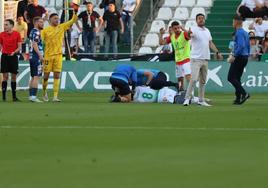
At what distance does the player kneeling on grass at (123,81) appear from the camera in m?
24.6

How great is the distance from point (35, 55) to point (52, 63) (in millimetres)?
532

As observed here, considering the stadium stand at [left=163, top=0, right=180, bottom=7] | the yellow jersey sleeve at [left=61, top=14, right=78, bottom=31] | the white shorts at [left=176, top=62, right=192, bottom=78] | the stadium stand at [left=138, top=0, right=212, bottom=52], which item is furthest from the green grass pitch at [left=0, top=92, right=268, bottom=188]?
the stadium stand at [left=163, top=0, right=180, bottom=7]

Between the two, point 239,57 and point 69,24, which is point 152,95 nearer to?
point 239,57

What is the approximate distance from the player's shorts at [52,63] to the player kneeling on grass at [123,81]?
5.60 ft

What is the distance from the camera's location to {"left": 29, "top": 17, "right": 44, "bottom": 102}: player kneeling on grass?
989 inches

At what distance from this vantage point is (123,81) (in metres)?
24.6

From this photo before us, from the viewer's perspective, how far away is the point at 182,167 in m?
9.81

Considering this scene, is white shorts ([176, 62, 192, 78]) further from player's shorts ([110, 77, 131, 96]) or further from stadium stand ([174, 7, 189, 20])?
stadium stand ([174, 7, 189, 20])

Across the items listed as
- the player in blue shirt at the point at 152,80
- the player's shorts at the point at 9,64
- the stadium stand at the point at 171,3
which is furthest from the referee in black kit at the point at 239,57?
the stadium stand at the point at 171,3

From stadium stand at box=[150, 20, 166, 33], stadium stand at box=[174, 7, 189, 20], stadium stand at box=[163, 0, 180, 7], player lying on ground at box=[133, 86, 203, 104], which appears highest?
stadium stand at box=[163, 0, 180, 7]

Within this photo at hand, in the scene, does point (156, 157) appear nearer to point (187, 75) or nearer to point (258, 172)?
point (258, 172)

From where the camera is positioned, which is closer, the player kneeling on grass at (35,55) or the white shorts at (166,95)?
the white shorts at (166,95)

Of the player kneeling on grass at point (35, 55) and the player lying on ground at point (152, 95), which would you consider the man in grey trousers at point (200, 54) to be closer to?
the player lying on ground at point (152, 95)

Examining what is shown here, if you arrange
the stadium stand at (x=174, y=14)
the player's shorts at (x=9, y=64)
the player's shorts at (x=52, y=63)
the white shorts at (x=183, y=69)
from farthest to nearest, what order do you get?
the stadium stand at (x=174, y=14) < the white shorts at (x=183, y=69) < the player's shorts at (x=9, y=64) < the player's shorts at (x=52, y=63)
